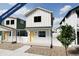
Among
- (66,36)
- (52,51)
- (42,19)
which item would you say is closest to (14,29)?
(42,19)

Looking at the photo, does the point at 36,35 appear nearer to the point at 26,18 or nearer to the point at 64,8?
the point at 26,18

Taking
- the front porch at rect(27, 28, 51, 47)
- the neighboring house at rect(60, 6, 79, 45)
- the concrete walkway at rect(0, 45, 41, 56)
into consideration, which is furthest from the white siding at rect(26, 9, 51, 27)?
the concrete walkway at rect(0, 45, 41, 56)

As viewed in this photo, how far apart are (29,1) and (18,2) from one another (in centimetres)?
59

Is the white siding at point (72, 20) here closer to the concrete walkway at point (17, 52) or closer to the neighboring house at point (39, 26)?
the neighboring house at point (39, 26)

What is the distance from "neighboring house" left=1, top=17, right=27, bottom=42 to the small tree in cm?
211

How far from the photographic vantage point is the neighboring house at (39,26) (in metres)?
9.85

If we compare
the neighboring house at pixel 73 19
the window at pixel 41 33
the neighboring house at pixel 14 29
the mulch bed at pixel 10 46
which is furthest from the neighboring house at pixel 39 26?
the neighboring house at pixel 73 19

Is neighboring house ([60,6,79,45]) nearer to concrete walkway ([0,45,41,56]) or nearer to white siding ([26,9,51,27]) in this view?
white siding ([26,9,51,27])

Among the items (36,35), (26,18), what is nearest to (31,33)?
(36,35)

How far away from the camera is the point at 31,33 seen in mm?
9969

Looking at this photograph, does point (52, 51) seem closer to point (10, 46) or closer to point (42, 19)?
point (42, 19)

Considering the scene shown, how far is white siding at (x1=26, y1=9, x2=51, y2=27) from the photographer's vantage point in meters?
10.2

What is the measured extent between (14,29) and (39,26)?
1615mm

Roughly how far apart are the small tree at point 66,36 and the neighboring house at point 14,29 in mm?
2110
